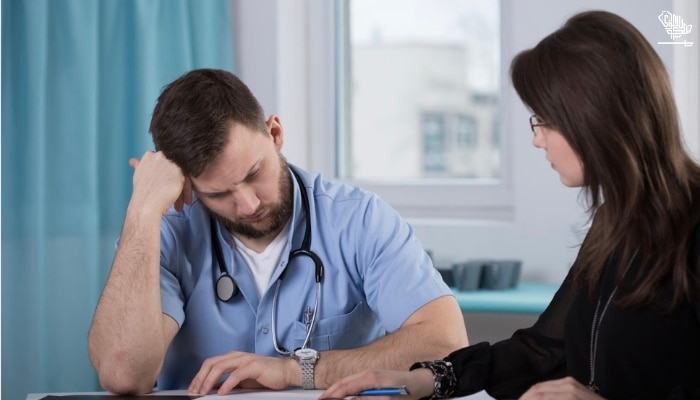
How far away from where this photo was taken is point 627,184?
4.50 ft

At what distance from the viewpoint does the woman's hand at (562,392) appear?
1308 millimetres

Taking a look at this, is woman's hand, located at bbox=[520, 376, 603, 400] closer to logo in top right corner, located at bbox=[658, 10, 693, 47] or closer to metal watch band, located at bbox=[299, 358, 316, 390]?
metal watch band, located at bbox=[299, 358, 316, 390]

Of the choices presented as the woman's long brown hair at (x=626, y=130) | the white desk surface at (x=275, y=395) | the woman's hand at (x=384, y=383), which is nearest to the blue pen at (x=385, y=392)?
the woman's hand at (x=384, y=383)

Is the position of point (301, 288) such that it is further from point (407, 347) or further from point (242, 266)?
point (407, 347)

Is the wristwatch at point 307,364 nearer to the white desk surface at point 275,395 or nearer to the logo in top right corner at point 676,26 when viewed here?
the white desk surface at point 275,395

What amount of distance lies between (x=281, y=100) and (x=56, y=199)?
3.07 feet

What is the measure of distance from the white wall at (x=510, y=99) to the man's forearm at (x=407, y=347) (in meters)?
0.85

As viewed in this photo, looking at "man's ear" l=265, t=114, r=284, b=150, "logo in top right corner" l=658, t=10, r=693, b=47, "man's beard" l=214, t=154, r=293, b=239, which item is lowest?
"man's beard" l=214, t=154, r=293, b=239

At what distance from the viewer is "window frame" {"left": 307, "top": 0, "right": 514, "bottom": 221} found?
320cm

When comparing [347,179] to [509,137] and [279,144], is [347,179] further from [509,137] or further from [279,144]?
[279,144]

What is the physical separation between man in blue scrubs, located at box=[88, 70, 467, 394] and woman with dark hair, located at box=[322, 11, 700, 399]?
0.50 m

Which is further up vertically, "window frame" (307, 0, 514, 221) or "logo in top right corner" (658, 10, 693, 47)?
"logo in top right corner" (658, 10, 693, 47)

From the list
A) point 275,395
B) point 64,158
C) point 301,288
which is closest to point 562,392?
point 275,395

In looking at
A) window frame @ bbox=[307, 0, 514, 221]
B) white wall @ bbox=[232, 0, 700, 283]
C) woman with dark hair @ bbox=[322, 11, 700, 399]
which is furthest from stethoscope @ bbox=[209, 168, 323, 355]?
window frame @ bbox=[307, 0, 514, 221]
